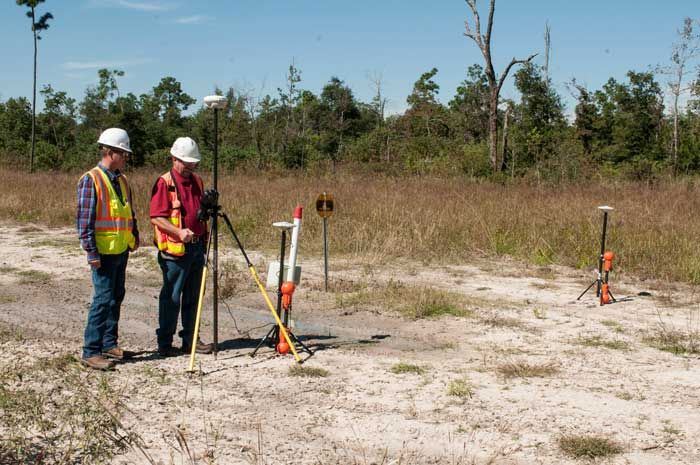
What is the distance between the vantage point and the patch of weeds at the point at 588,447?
4.05 m

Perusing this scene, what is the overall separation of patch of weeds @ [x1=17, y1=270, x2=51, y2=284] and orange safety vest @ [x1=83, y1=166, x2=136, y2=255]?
4.51 metres

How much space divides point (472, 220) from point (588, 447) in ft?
28.0

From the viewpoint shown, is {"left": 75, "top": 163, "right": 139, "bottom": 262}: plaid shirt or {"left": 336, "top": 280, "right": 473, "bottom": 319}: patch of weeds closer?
{"left": 75, "top": 163, "right": 139, "bottom": 262}: plaid shirt

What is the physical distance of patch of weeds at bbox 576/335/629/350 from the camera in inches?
253

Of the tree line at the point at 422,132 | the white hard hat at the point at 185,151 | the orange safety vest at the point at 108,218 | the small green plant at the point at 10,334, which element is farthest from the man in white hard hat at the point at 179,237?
the tree line at the point at 422,132

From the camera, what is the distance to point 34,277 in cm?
975

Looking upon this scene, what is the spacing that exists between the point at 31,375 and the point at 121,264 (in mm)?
1042

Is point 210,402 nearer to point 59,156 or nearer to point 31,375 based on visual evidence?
point 31,375

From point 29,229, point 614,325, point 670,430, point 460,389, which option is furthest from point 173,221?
point 29,229

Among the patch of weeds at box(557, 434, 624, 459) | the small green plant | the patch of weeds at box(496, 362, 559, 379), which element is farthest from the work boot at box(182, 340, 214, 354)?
the patch of weeds at box(557, 434, 624, 459)

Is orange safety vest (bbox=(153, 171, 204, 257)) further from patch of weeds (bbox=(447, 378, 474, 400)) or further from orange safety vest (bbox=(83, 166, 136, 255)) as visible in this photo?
patch of weeds (bbox=(447, 378, 474, 400))

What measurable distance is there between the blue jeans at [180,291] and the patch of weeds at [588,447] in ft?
10.3

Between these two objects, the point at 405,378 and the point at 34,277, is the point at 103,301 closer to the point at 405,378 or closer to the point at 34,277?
the point at 405,378

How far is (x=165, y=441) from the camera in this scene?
4203mm
